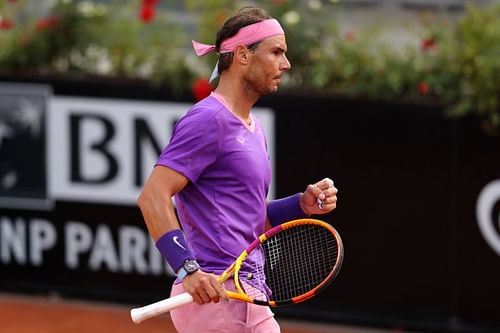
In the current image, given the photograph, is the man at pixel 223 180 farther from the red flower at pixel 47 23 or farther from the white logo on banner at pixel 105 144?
the red flower at pixel 47 23

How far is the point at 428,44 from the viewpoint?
7.32m

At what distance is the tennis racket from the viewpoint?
4.21m

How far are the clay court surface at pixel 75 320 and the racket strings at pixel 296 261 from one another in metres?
3.01

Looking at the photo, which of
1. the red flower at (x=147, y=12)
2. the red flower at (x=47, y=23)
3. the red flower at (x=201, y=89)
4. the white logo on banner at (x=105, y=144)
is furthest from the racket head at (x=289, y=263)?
the red flower at (x=47, y=23)

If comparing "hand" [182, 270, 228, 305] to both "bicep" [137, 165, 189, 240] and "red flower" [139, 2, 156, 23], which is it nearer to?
"bicep" [137, 165, 189, 240]

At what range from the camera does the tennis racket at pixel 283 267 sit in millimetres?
4211

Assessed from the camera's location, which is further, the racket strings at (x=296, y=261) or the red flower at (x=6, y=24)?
the red flower at (x=6, y=24)

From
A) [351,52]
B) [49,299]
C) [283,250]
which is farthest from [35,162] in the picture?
[283,250]

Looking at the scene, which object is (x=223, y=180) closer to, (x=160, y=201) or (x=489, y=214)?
(x=160, y=201)

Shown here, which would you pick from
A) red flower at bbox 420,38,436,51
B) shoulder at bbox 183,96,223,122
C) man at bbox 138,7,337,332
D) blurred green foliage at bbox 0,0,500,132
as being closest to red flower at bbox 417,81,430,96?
blurred green foliage at bbox 0,0,500,132

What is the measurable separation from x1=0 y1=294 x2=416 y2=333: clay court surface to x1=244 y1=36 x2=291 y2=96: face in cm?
350

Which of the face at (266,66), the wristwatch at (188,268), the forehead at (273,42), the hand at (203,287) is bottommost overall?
the hand at (203,287)

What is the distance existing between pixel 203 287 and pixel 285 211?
2.47 feet

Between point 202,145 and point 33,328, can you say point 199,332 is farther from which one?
point 33,328
